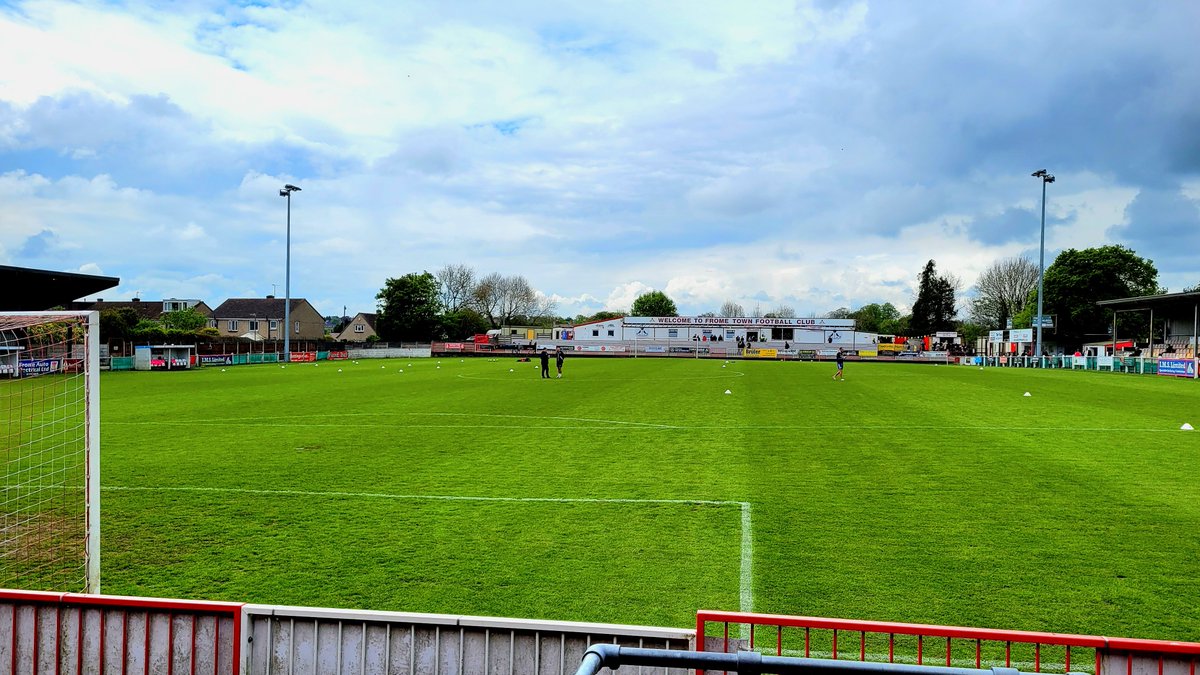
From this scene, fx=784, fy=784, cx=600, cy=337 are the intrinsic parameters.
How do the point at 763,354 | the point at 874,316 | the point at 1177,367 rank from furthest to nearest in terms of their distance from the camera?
the point at 874,316, the point at 763,354, the point at 1177,367

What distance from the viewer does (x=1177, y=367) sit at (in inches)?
1853

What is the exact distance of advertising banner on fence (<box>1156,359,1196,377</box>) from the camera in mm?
45438

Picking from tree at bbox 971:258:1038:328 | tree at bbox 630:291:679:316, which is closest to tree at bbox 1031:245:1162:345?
tree at bbox 971:258:1038:328

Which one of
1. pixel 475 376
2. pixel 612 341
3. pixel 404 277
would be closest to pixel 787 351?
pixel 612 341

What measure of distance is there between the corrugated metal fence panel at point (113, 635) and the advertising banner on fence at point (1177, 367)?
54.2 meters

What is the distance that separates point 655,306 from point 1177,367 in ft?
320

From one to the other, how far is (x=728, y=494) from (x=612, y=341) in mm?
87999

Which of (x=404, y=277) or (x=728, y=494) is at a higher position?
(x=404, y=277)

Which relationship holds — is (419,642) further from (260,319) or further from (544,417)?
(260,319)

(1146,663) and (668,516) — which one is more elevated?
(1146,663)

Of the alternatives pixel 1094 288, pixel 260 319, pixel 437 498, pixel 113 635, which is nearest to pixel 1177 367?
pixel 1094 288

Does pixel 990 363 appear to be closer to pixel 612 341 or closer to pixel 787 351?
pixel 787 351

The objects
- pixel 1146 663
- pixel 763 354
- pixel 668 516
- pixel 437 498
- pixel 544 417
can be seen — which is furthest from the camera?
→ pixel 763 354

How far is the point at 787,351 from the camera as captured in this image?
90500 mm
